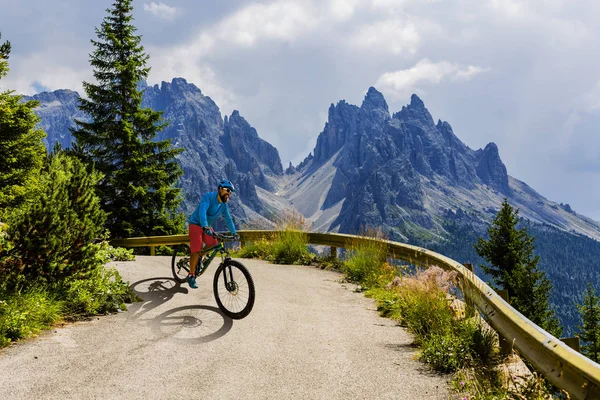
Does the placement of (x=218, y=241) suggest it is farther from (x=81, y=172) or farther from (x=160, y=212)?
(x=160, y=212)

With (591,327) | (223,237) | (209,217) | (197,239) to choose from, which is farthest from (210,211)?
(591,327)

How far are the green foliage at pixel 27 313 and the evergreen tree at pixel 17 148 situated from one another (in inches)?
344

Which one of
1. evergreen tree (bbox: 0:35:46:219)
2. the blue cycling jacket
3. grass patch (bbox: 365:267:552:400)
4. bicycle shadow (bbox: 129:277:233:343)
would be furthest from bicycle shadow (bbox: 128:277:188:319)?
evergreen tree (bbox: 0:35:46:219)

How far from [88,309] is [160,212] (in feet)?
42.9

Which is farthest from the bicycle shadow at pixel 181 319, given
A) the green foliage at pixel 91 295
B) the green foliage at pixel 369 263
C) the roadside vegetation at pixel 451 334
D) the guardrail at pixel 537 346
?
the green foliage at pixel 369 263

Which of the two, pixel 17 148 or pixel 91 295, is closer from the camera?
pixel 91 295

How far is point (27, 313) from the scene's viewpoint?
608cm

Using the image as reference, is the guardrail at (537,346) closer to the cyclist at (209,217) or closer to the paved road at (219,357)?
the paved road at (219,357)

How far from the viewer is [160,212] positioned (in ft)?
65.5

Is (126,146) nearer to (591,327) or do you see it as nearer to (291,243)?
(291,243)

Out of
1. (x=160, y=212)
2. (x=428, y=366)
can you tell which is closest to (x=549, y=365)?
(x=428, y=366)

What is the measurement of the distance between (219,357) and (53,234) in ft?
11.7

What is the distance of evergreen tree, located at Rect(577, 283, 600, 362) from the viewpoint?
3152 centimetres

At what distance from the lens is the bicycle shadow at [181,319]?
6428 mm
